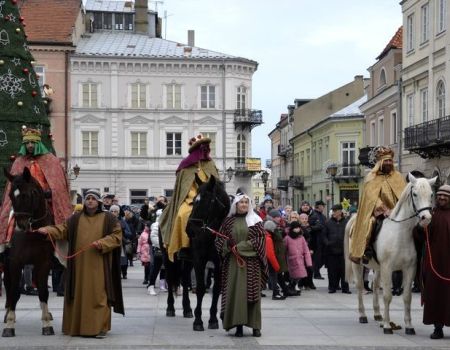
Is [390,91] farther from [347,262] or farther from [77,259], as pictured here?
[77,259]

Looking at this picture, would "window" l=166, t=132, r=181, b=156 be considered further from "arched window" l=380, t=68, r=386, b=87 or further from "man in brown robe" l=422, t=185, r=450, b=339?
"man in brown robe" l=422, t=185, r=450, b=339

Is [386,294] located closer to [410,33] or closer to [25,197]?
[25,197]

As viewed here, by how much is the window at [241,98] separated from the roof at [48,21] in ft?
41.3

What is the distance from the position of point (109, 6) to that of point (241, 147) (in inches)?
633

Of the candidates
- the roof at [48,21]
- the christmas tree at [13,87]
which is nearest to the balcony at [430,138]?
the christmas tree at [13,87]

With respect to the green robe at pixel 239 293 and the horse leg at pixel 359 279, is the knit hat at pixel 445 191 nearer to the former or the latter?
the horse leg at pixel 359 279

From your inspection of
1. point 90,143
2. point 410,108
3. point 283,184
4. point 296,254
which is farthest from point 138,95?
point 296,254

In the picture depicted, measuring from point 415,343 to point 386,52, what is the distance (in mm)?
36940

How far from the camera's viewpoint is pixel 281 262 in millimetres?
16906

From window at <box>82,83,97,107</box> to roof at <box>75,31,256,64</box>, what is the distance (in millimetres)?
2309

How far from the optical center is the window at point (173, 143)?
64375 mm

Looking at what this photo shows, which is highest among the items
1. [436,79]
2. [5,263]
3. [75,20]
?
[75,20]

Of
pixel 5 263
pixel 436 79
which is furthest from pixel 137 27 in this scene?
pixel 5 263

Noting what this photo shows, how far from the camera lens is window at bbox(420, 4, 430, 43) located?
125 feet
